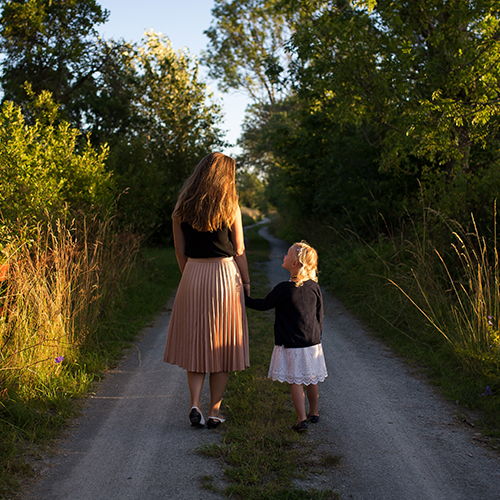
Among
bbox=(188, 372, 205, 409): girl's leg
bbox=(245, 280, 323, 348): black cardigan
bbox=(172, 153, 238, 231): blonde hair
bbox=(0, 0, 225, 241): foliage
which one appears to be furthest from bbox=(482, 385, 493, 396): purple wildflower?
bbox=(0, 0, 225, 241): foliage

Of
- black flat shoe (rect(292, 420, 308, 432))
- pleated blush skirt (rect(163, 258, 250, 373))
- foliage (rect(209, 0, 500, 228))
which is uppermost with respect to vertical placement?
foliage (rect(209, 0, 500, 228))

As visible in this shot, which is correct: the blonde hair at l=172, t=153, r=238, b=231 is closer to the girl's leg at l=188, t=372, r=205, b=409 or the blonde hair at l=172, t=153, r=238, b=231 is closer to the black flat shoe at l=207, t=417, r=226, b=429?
the girl's leg at l=188, t=372, r=205, b=409

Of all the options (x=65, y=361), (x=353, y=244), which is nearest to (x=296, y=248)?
(x=65, y=361)

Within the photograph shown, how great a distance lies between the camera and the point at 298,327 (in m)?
3.91

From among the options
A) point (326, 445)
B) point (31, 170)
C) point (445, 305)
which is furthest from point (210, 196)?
point (445, 305)

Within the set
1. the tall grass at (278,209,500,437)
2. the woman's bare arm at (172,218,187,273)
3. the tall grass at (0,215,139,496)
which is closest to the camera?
the tall grass at (0,215,139,496)

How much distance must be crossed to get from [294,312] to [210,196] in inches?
45.0

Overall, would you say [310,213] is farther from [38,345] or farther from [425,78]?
[38,345]

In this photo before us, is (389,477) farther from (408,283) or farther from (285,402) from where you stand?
(408,283)

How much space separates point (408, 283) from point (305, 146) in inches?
453

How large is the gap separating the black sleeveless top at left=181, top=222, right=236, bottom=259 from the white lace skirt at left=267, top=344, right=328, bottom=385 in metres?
0.92

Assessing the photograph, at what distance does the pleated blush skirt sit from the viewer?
13.1 feet

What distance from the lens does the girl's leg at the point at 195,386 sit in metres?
4.02

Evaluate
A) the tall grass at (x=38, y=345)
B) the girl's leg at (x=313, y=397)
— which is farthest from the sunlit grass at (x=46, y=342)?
the girl's leg at (x=313, y=397)
